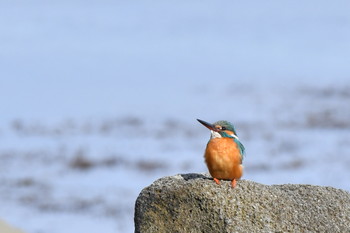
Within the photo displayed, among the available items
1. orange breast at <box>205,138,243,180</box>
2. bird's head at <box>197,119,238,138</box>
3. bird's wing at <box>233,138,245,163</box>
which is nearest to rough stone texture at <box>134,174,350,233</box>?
orange breast at <box>205,138,243,180</box>

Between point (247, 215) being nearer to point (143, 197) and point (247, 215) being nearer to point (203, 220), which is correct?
point (203, 220)

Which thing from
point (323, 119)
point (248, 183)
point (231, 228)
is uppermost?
point (323, 119)

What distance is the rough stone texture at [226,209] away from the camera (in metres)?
8.95

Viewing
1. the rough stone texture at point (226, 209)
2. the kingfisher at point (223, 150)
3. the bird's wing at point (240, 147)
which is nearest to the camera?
the kingfisher at point (223, 150)

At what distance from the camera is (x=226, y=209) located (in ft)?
29.3

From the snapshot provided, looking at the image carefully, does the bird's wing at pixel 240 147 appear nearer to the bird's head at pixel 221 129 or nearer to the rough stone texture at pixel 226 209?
the bird's head at pixel 221 129

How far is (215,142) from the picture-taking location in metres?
8.63

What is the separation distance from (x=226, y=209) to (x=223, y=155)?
69 cm

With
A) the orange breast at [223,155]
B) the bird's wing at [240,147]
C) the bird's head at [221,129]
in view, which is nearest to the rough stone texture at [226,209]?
the orange breast at [223,155]

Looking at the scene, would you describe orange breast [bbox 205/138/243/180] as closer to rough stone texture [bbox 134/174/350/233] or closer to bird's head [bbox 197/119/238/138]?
bird's head [bbox 197/119/238/138]

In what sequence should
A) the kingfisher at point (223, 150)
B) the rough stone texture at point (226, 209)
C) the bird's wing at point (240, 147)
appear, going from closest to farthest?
1. the kingfisher at point (223, 150)
2. the bird's wing at point (240, 147)
3. the rough stone texture at point (226, 209)

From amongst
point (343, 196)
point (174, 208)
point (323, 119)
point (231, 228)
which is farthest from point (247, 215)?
point (323, 119)

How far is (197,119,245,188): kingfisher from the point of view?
8609 mm

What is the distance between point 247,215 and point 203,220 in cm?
49
